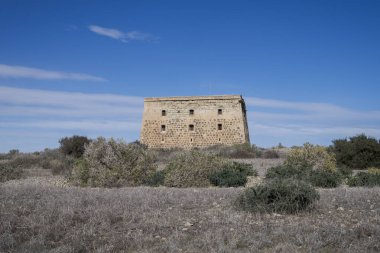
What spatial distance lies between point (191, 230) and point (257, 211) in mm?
1725

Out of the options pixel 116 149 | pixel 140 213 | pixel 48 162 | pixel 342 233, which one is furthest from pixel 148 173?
pixel 48 162

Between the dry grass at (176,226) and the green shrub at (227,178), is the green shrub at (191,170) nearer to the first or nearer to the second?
the green shrub at (227,178)

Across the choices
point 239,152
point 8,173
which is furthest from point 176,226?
point 239,152

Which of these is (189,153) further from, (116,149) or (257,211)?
(257,211)

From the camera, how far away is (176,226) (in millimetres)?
7070

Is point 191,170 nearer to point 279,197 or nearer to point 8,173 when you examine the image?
point 279,197

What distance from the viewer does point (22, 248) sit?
239 inches

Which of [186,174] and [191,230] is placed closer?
[191,230]

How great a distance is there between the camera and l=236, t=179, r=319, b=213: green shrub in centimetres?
812

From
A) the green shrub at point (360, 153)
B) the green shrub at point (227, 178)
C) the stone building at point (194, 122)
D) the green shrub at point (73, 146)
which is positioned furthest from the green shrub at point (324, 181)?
the stone building at point (194, 122)

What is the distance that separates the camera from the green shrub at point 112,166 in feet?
49.2

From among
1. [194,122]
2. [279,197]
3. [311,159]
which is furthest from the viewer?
[194,122]

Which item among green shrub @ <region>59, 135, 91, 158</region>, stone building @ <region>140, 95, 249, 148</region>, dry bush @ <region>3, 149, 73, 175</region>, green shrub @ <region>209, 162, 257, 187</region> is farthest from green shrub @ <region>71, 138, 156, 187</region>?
stone building @ <region>140, 95, 249, 148</region>

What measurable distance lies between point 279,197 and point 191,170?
658 centimetres
